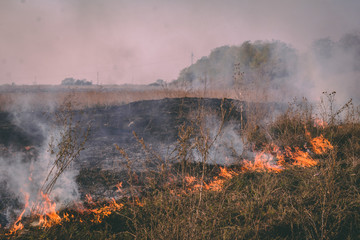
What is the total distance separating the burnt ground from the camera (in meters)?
3.84

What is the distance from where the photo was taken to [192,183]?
10.9ft

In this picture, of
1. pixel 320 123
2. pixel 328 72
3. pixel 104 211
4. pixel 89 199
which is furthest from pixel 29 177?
pixel 328 72

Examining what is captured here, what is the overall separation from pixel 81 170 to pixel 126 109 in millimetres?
4377

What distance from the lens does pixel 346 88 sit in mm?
13008

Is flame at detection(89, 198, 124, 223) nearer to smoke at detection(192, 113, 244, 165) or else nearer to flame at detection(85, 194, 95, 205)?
flame at detection(85, 194, 95, 205)

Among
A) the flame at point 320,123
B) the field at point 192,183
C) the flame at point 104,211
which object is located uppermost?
the flame at point 320,123

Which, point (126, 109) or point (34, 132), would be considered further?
point (126, 109)

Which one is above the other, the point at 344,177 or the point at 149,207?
the point at 344,177

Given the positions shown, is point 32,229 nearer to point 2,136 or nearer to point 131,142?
point 131,142

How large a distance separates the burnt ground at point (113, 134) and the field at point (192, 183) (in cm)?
3

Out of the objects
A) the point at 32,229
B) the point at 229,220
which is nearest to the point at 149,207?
the point at 229,220

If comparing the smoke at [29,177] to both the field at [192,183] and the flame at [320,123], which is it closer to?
the field at [192,183]

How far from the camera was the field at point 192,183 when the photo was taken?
7.37 ft

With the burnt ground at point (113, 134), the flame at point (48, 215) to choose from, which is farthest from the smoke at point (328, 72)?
the flame at point (48, 215)
